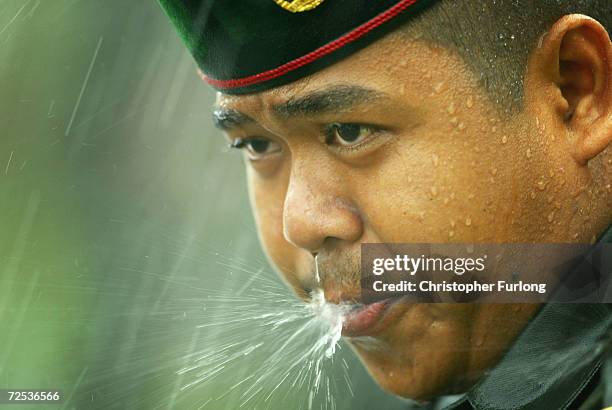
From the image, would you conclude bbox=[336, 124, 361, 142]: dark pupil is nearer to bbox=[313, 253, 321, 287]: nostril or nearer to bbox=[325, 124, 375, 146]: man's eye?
bbox=[325, 124, 375, 146]: man's eye

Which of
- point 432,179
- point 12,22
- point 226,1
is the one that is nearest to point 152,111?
point 12,22

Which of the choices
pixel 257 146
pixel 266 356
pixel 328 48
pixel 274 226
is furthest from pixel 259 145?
pixel 266 356

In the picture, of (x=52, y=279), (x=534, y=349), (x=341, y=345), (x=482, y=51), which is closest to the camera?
(x=482, y=51)

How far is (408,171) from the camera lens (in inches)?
Answer: 50.0

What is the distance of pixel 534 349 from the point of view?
1354 millimetres

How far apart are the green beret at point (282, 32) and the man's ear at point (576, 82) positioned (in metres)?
0.19

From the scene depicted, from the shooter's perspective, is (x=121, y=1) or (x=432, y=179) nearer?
(x=432, y=179)

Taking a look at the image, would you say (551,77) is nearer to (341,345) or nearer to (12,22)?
(341,345)

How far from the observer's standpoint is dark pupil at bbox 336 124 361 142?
128cm

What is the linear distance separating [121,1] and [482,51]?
0.70 metres

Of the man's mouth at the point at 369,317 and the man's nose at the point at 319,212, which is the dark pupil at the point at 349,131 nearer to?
the man's nose at the point at 319,212

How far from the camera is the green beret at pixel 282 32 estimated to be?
122 centimetres

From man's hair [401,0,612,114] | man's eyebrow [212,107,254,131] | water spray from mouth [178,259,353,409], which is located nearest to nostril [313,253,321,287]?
water spray from mouth [178,259,353,409]

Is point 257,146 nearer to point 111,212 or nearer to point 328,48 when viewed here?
point 328,48
